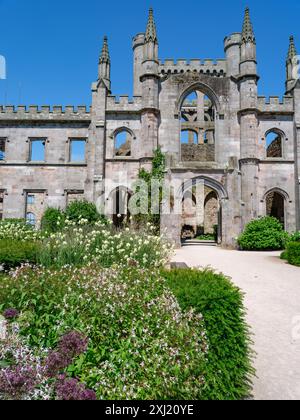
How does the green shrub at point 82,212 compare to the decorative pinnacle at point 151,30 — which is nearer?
the green shrub at point 82,212

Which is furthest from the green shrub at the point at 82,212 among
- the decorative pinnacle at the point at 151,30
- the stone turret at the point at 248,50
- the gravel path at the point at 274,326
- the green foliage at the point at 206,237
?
the green foliage at the point at 206,237

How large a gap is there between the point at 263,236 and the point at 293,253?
4928 mm

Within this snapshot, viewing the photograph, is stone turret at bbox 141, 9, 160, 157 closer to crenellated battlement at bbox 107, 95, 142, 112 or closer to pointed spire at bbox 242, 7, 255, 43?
crenellated battlement at bbox 107, 95, 142, 112

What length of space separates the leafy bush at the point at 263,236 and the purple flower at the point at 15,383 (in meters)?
15.2

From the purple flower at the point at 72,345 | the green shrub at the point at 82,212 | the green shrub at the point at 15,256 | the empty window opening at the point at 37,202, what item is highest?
the empty window opening at the point at 37,202

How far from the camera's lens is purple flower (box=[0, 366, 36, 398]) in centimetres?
192

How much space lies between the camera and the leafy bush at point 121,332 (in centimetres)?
234

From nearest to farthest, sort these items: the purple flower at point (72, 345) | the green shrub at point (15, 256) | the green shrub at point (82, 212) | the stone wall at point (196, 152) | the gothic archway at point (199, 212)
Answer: the purple flower at point (72, 345) < the green shrub at point (15, 256) < the green shrub at point (82, 212) < the stone wall at point (196, 152) < the gothic archway at point (199, 212)

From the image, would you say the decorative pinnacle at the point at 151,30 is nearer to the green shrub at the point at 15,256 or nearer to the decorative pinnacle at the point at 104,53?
the decorative pinnacle at the point at 104,53

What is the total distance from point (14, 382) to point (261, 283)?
682cm

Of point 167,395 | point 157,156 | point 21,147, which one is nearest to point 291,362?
point 167,395

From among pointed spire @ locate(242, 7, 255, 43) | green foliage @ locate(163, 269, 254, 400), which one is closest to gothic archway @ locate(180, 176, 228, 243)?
pointed spire @ locate(242, 7, 255, 43)

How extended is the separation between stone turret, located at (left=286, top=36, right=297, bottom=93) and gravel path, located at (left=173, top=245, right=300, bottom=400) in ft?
52.0

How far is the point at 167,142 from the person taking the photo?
1852 cm
